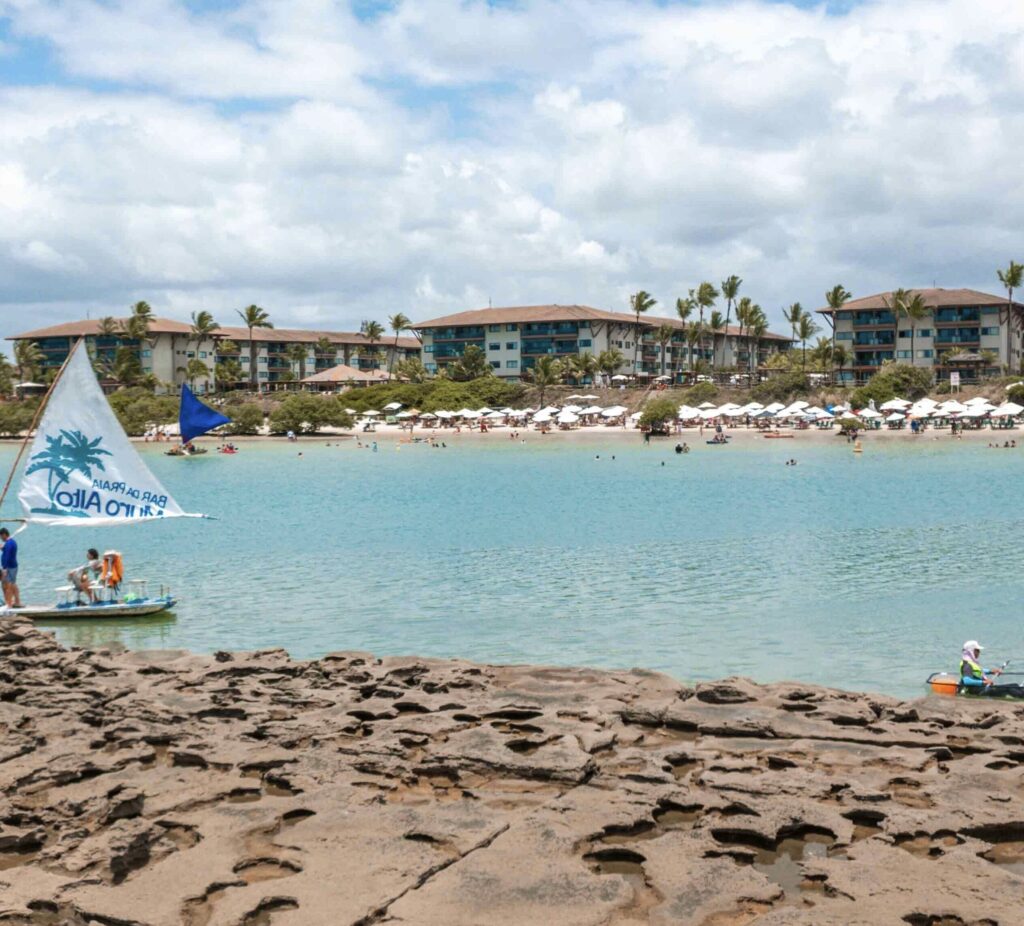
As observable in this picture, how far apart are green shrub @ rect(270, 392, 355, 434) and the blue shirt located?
4072 inches

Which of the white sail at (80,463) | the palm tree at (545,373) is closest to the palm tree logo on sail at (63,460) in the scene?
the white sail at (80,463)

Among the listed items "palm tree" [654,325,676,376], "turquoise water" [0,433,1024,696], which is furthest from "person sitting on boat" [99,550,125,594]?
"palm tree" [654,325,676,376]

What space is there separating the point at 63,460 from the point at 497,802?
55.2 ft

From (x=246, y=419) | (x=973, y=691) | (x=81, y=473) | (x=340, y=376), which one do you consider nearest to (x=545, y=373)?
(x=340, y=376)

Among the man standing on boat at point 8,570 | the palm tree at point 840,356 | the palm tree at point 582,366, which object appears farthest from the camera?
the palm tree at point 582,366

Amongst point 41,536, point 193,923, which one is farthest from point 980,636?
point 41,536

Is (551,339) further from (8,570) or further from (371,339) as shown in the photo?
(8,570)

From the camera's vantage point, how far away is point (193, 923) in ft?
31.0

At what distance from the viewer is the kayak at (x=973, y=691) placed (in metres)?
18.0

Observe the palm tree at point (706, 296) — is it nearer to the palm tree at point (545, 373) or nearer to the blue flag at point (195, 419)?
the palm tree at point (545, 373)

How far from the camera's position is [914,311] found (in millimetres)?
129875

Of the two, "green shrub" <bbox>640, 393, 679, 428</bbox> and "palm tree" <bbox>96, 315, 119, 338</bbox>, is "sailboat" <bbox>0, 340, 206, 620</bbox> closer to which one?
"green shrub" <bbox>640, 393, 679, 428</bbox>

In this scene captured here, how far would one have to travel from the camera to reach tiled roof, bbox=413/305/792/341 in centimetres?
15012

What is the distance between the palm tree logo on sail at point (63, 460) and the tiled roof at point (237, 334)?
452 feet
